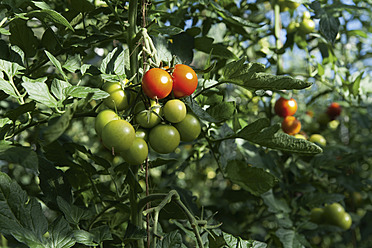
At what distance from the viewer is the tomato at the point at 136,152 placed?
59cm

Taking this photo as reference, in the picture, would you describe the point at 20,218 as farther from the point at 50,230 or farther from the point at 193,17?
the point at 193,17

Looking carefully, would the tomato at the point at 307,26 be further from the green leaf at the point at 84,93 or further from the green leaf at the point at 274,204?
the green leaf at the point at 84,93

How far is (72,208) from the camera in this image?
65 cm

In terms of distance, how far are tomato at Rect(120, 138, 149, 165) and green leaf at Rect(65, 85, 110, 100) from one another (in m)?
0.09

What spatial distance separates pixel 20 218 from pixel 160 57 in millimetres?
363

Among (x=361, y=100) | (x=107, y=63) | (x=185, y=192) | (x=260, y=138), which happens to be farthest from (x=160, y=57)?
(x=361, y=100)

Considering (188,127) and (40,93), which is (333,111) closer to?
(188,127)

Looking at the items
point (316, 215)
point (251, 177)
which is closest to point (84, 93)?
point (251, 177)

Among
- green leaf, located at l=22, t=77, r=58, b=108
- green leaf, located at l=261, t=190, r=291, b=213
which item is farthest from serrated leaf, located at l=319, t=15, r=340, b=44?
green leaf, located at l=22, t=77, r=58, b=108

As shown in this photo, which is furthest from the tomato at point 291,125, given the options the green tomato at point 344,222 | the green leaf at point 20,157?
the green leaf at point 20,157

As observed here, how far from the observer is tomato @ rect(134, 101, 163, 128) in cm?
60

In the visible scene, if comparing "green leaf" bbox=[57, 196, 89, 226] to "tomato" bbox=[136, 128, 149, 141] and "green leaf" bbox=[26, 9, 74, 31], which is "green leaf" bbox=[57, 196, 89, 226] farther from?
"green leaf" bbox=[26, 9, 74, 31]

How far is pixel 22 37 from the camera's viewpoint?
68 cm

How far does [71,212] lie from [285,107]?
749mm
